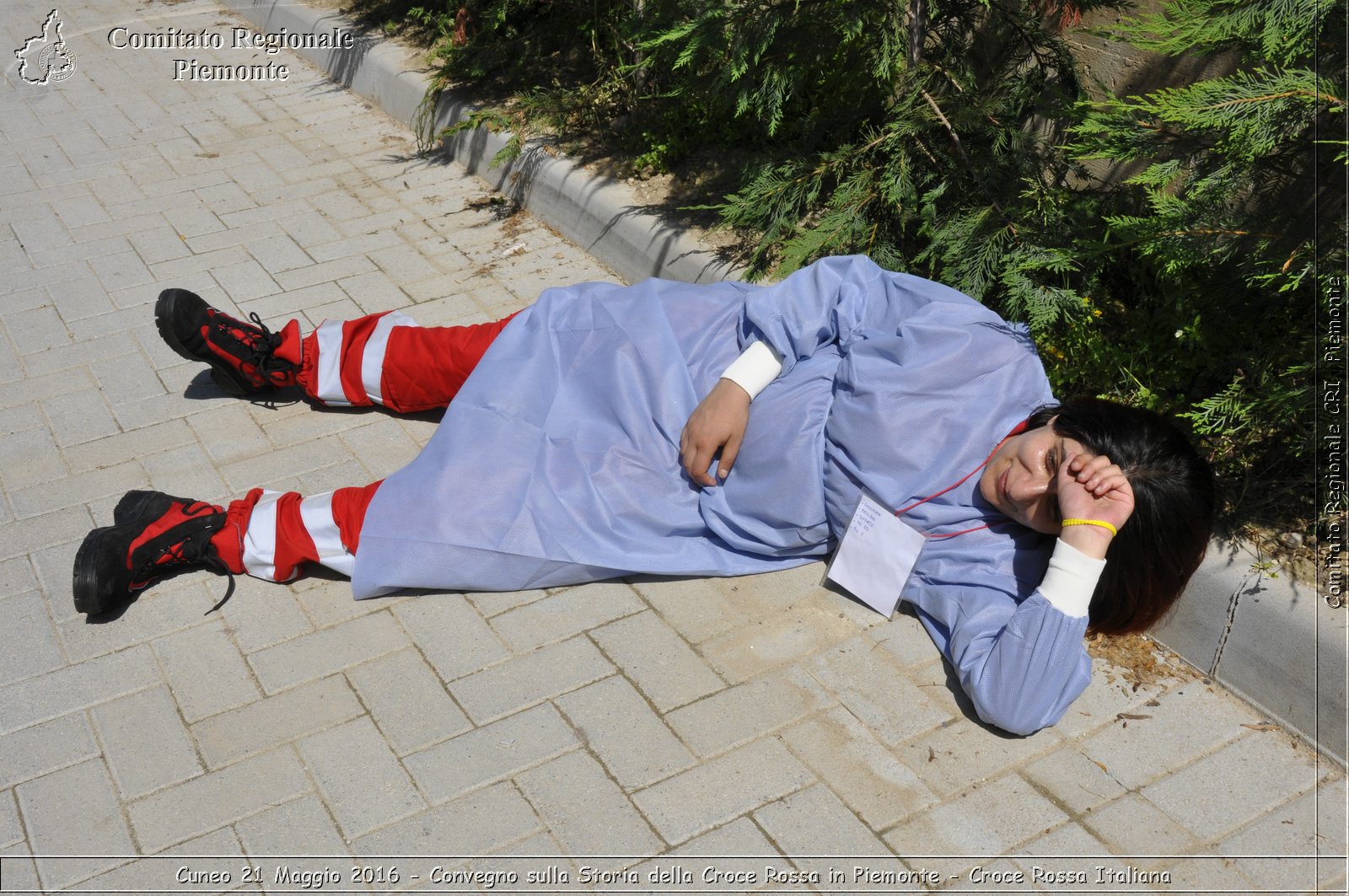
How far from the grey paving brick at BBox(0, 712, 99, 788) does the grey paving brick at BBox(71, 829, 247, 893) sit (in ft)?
1.16

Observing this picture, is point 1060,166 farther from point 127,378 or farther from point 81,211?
point 81,211

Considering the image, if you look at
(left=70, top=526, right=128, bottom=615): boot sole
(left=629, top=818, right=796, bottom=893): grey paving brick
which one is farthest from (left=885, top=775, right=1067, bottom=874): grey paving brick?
(left=70, top=526, right=128, bottom=615): boot sole

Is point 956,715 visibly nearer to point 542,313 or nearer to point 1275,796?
point 1275,796

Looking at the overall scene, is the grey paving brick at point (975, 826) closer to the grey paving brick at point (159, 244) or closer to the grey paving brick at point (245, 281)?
the grey paving brick at point (245, 281)

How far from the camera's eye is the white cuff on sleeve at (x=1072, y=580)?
2611 millimetres

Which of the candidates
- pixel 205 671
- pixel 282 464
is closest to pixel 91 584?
pixel 205 671

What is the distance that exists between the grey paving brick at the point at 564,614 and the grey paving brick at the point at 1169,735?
3.97 ft

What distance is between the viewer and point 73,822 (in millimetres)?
2461

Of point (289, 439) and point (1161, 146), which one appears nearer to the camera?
point (1161, 146)

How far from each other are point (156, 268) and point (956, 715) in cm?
361

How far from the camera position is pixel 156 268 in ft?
15.3

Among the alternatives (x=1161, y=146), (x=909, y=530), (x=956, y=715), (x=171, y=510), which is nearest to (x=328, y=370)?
(x=171, y=510)

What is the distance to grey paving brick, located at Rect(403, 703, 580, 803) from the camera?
258 cm

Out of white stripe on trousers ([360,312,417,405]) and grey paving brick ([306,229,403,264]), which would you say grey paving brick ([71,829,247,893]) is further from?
grey paving brick ([306,229,403,264])
